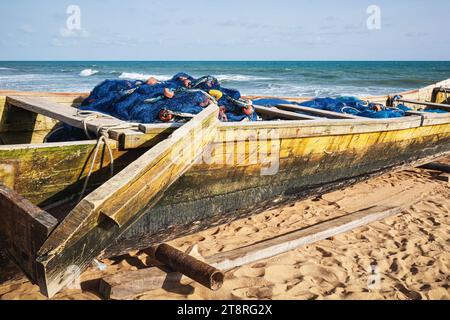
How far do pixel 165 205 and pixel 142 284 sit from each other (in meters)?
0.66

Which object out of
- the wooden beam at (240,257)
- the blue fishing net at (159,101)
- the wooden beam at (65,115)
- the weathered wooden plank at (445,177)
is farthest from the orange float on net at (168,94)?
the weathered wooden plank at (445,177)

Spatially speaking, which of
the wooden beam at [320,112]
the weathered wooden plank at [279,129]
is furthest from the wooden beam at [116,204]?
the wooden beam at [320,112]

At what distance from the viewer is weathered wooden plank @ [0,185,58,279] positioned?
2.07 metres

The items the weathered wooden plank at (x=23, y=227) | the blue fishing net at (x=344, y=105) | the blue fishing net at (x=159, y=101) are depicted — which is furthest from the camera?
the blue fishing net at (x=344, y=105)

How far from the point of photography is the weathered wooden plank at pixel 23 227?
207 centimetres

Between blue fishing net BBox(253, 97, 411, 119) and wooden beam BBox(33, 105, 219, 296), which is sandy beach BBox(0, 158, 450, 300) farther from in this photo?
blue fishing net BBox(253, 97, 411, 119)

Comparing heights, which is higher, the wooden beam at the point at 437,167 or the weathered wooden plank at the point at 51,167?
the weathered wooden plank at the point at 51,167

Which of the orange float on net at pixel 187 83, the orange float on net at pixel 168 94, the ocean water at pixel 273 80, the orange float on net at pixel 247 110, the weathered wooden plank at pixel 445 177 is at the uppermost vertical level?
the ocean water at pixel 273 80

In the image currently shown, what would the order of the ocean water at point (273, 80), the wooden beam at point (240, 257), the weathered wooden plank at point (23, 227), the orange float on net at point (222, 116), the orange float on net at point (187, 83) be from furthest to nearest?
the ocean water at point (273, 80) → the orange float on net at point (187, 83) → the orange float on net at point (222, 116) → the wooden beam at point (240, 257) → the weathered wooden plank at point (23, 227)

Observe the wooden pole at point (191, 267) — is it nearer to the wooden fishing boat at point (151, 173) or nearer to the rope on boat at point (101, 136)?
the wooden fishing boat at point (151, 173)

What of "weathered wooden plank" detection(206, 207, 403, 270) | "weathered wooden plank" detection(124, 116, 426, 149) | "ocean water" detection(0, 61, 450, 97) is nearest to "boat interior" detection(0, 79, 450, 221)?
"weathered wooden plank" detection(124, 116, 426, 149)

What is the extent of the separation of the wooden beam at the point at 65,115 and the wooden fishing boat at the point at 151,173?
1 cm

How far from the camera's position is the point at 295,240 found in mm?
3639

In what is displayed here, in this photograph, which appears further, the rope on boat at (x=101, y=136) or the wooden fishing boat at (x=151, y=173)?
the rope on boat at (x=101, y=136)
